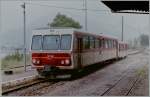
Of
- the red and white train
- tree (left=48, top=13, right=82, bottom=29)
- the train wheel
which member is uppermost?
tree (left=48, top=13, right=82, bottom=29)

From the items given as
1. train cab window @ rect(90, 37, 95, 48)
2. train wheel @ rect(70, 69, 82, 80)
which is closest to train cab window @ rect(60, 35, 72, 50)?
train wheel @ rect(70, 69, 82, 80)

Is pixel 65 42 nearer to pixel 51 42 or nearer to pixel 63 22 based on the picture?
pixel 51 42

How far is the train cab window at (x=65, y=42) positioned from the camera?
65.9ft

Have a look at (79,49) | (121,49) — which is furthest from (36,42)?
(121,49)

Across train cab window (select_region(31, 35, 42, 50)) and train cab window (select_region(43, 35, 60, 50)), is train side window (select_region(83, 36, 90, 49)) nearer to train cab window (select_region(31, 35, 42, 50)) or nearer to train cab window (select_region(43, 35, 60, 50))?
train cab window (select_region(43, 35, 60, 50))

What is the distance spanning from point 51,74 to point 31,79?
3.13ft

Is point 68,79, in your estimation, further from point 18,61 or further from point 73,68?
point 18,61

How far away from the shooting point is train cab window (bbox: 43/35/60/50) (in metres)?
20.3

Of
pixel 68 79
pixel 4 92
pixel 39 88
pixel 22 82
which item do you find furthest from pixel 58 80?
pixel 4 92

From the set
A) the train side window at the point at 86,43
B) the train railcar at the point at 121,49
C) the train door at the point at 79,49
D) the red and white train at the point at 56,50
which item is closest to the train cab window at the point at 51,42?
the red and white train at the point at 56,50

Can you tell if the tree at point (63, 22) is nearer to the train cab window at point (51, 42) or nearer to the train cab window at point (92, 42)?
the train cab window at point (92, 42)

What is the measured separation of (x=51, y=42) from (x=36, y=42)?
780 millimetres

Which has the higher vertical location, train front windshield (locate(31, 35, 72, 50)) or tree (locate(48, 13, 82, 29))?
tree (locate(48, 13, 82, 29))

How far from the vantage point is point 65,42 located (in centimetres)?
2027
